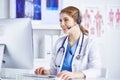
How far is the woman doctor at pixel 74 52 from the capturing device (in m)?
1.94

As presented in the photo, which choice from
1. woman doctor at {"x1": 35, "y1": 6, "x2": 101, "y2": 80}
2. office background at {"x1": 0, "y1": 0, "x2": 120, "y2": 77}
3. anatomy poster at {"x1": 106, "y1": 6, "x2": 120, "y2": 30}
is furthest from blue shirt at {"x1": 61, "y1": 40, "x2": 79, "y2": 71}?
anatomy poster at {"x1": 106, "y1": 6, "x2": 120, "y2": 30}

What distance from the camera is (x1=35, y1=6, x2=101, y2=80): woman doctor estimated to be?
1.94 meters

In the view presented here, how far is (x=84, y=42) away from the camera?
2.00 meters

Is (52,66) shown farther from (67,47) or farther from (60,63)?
(67,47)

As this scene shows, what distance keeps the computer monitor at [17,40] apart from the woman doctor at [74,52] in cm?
36

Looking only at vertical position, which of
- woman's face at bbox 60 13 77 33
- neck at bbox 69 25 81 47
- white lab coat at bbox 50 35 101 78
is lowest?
white lab coat at bbox 50 35 101 78

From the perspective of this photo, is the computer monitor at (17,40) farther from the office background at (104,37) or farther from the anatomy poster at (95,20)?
the anatomy poster at (95,20)

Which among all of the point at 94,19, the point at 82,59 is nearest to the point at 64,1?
the point at 94,19

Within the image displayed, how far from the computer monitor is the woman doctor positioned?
359mm

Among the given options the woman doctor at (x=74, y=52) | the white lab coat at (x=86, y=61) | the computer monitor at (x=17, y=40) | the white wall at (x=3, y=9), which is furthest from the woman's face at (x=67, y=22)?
the white wall at (x=3, y=9)

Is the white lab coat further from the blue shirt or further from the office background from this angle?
the office background

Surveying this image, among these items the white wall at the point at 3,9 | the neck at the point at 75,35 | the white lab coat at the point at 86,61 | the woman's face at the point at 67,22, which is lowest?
the white lab coat at the point at 86,61

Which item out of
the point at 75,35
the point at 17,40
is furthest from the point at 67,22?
the point at 17,40

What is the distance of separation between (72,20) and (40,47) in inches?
31.5
